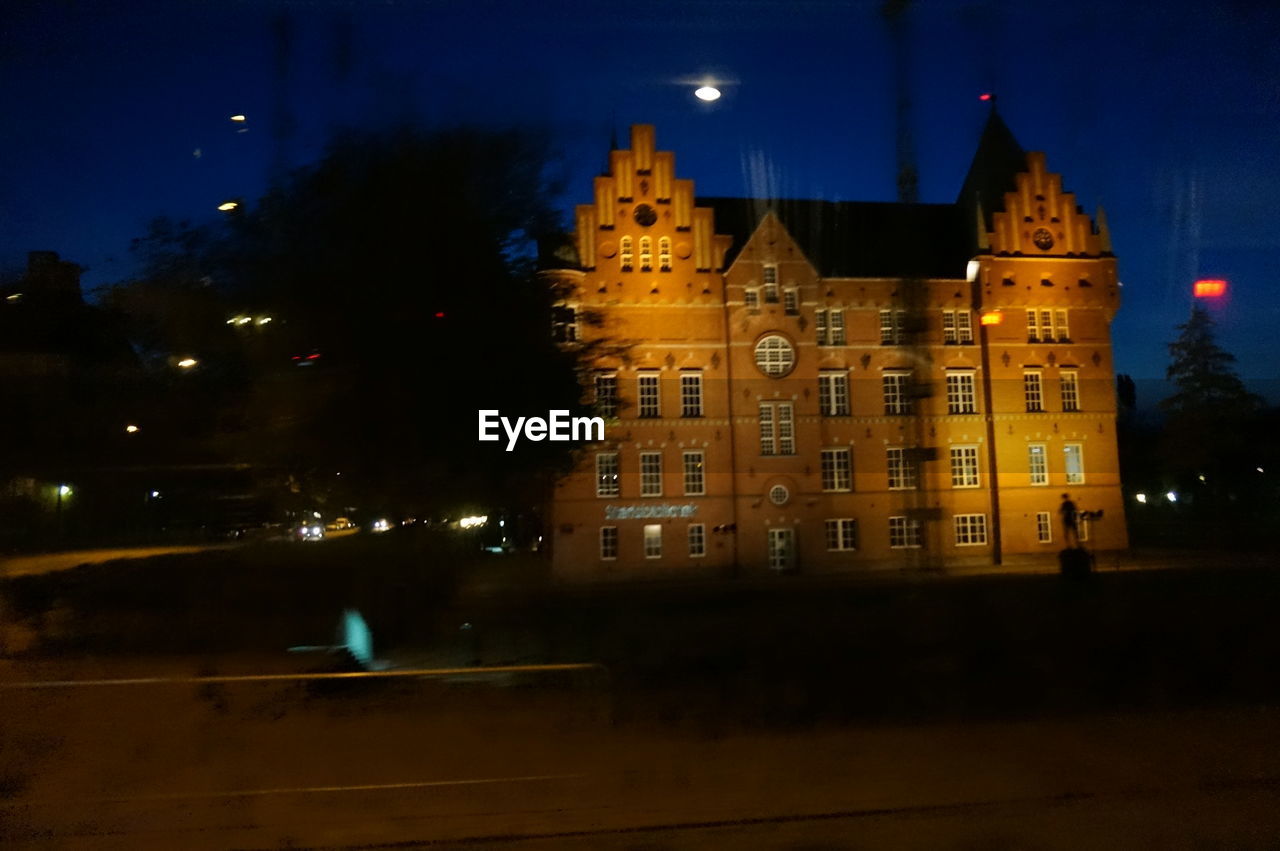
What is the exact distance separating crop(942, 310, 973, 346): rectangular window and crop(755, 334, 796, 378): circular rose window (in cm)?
659

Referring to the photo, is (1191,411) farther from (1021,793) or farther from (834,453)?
(1021,793)

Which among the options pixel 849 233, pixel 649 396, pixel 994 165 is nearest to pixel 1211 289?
pixel 649 396

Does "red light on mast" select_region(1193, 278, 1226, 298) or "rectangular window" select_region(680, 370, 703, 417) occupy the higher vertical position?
"rectangular window" select_region(680, 370, 703, 417)

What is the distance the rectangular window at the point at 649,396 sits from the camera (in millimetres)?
34656

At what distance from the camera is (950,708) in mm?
9234

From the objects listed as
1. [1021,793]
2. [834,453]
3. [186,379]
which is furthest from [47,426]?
[834,453]

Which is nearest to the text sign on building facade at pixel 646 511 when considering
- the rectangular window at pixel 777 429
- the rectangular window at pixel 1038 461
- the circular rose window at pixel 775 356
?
the rectangular window at pixel 777 429

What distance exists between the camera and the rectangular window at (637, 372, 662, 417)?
34656 millimetres

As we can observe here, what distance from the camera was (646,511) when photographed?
114 feet

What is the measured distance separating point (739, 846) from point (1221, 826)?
3.11m

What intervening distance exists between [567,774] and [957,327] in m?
33.9

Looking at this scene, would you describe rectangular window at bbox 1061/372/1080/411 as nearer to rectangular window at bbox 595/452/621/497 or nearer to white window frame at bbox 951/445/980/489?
white window frame at bbox 951/445/980/489

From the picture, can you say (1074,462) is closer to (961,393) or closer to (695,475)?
(961,393)

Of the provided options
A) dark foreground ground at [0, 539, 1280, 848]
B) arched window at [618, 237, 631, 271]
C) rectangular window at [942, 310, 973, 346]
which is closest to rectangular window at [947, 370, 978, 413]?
rectangular window at [942, 310, 973, 346]
